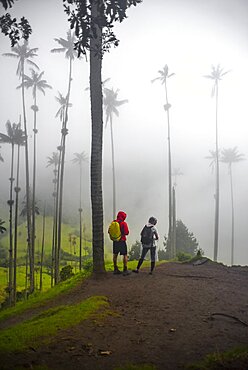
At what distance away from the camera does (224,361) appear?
3422mm

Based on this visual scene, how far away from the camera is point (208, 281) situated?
845 centimetres

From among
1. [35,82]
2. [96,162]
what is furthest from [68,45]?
[96,162]

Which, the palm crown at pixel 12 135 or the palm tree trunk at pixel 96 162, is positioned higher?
the palm crown at pixel 12 135

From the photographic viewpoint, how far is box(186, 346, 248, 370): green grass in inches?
131

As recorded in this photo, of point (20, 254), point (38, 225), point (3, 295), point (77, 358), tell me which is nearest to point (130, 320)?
point (77, 358)

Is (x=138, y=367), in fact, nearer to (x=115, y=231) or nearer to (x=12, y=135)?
(x=115, y=231)

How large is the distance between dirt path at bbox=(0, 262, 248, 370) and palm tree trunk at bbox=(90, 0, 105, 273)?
1.15 metres

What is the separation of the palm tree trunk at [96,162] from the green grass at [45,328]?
2593mm

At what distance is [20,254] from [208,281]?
2397 inches

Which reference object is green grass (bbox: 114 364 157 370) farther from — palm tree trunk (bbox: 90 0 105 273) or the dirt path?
palm tree trunk (bbox: 90 0 105 273)

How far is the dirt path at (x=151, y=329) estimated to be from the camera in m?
3.78

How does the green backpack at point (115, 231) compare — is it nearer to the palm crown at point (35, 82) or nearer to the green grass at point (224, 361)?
the green grass at point (224, 361)

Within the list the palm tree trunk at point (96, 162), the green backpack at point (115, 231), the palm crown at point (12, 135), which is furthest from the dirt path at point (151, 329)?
the palm crown at point (12, 135)

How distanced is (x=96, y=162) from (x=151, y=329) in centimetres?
574
